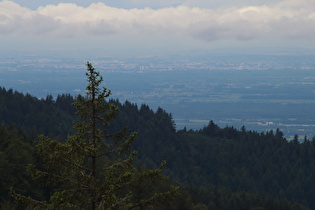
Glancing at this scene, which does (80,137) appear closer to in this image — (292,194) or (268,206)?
(268,206)

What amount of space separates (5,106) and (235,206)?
104 meters

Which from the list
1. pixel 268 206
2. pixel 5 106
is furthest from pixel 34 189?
pixel 5 106

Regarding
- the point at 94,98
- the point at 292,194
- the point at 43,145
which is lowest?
the point at 292,194

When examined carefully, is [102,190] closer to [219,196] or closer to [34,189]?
[34,189]

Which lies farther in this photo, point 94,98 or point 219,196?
point 219,196

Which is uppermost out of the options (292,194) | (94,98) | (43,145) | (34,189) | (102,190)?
(94,98)

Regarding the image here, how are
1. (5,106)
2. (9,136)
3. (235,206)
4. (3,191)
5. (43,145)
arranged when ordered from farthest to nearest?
(5,106)
(235,206)
(9,136)
(3,191)
(43,145)

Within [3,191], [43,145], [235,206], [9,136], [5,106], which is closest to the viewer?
[43,145]

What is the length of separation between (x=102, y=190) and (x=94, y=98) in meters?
3.53

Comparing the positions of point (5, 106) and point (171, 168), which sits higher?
point (5, 106)

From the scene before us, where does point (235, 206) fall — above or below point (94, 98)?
below

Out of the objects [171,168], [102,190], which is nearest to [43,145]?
[102,190]

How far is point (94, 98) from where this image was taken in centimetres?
2119

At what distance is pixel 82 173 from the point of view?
2131 cm
